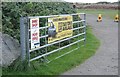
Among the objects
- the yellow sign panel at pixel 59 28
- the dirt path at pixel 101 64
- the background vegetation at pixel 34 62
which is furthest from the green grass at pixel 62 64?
the yellow sign panel at pixel 59 28

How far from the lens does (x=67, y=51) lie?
1099cm

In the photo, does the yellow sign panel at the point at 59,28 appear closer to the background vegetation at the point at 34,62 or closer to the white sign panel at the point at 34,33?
the background vegetation at the point at 34,62

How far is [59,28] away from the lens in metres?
10.0

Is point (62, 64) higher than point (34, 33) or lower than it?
lower

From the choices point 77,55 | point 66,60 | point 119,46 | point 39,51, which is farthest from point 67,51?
point 119,46

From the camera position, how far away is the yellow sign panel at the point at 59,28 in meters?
9.36

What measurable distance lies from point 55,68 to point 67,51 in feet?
8.48

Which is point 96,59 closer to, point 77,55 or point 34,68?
point 77,55

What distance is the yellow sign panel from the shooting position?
9362 mm

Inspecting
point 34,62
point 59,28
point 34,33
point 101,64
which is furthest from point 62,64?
point 59,28

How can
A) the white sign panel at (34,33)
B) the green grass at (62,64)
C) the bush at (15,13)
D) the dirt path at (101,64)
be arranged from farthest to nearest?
the bush at (15,13) < the dirt path at (101,64) < the white sign panel at (34,33) < the green grass at (62,64)

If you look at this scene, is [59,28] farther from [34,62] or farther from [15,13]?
[34,62]

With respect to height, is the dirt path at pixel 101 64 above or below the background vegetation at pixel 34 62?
below

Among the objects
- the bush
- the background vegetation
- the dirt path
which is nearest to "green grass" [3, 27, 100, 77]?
the background vegetation
